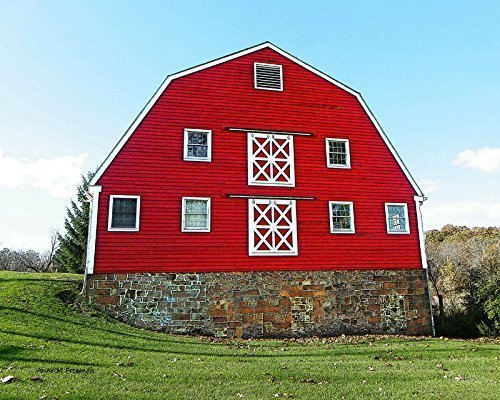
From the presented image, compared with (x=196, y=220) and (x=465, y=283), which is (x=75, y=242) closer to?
(x=196, y=220)

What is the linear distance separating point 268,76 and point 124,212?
8.00 m

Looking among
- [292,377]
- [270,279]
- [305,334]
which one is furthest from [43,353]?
[305,334]

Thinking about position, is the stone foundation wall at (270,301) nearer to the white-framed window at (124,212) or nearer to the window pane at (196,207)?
the white-framed window at (124,212)

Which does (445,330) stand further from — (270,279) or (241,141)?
(241,141)

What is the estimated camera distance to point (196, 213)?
1410cm

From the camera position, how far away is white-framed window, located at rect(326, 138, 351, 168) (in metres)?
15.9

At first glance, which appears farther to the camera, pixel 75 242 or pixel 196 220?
pixel 75 242

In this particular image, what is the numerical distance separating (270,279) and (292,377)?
7.08m

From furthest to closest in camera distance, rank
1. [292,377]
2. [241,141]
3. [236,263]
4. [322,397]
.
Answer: [241,141], [236,263], [292,377], [322,397]

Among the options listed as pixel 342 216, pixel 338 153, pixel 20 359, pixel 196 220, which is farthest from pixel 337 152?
pixel 20 359

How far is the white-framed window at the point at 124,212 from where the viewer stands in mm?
13320

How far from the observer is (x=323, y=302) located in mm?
14453

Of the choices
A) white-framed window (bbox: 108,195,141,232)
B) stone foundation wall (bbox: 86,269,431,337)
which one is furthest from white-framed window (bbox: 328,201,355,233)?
white-framed window (bbox: 108,195,141,232)

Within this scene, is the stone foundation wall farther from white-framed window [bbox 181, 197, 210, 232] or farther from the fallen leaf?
the fallen leaf
